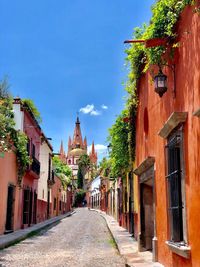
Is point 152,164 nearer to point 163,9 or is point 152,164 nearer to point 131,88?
point 131,88

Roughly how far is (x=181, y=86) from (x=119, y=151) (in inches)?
394

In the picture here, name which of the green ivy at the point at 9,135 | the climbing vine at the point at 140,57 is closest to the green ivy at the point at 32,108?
the green ivy at the point at 9,135

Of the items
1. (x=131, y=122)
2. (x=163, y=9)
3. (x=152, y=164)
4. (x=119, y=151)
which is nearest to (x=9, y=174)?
(x=119, y=151)

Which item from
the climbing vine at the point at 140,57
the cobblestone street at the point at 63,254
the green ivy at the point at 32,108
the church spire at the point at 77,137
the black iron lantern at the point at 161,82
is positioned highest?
the church spire at the point at 77,137

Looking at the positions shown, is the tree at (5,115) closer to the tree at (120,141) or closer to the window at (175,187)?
the tree at (120,141)

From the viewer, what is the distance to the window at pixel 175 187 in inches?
279

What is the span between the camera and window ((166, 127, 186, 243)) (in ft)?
23.3

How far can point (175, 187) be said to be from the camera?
24.8ft

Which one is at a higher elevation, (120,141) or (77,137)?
(77,137)

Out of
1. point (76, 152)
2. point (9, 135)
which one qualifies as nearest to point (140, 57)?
point (9, 135)

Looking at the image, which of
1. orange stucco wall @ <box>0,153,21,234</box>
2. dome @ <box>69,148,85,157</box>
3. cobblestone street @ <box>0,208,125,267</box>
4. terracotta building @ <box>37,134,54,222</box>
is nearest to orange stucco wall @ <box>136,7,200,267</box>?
cobblestone street @ <box>0,208,125,267</box>

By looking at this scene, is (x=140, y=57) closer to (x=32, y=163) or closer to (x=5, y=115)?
(x=5, y=115)

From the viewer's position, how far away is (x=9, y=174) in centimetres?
1909

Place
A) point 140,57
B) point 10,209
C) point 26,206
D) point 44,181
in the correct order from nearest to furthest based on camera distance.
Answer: point 140,57
point 10,209
point 26,206
point 44,181
